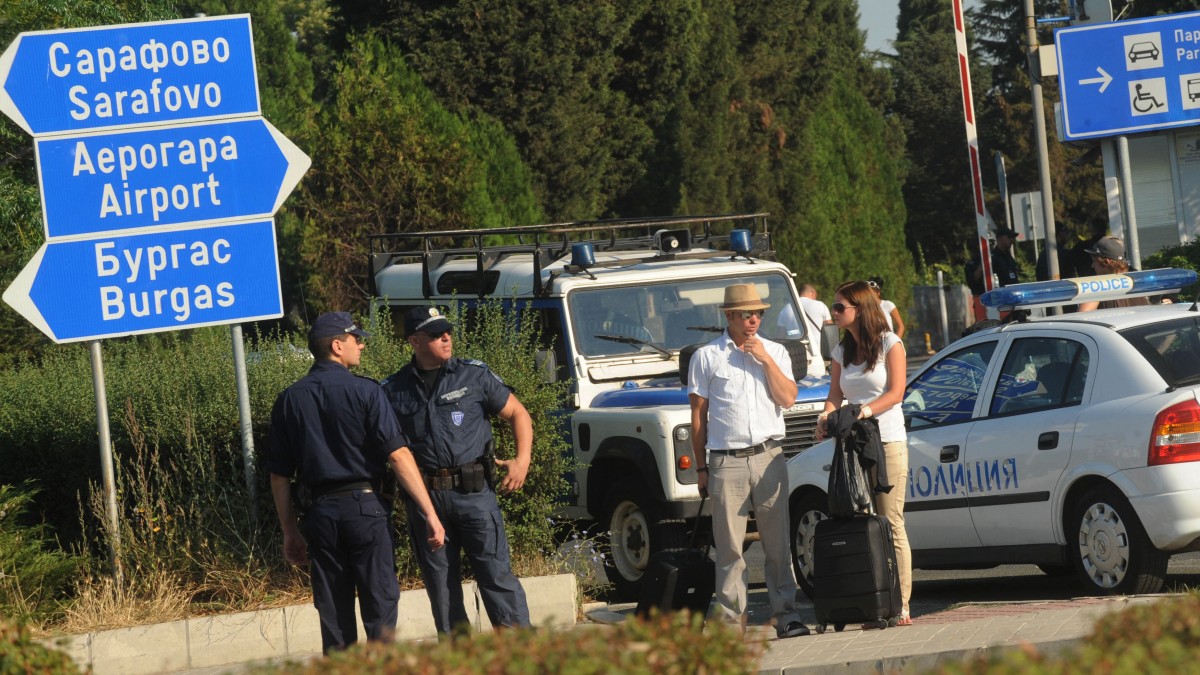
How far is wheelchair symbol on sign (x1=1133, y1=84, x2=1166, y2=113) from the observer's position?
57.5 ft

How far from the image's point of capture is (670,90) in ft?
107

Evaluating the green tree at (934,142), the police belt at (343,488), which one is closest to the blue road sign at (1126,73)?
the police belt at (343,488)

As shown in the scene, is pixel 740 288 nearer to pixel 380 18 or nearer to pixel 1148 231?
pixel 1148 231

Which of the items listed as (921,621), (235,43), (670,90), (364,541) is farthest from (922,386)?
(670,90)

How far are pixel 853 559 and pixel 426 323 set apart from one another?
7.49 feet

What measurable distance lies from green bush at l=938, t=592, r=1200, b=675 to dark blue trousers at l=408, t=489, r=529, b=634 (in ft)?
12.5

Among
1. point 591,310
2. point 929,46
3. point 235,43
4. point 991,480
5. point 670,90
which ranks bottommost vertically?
point 991,480

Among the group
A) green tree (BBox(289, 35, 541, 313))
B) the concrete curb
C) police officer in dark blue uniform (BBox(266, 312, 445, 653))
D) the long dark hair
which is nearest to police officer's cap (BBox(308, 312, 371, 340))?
police officer in dark blue uniform (BBox(266, 312, 445, 653))

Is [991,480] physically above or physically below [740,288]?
below

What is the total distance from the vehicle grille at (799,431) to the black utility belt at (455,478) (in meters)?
3.21

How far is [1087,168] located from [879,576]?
49813mm

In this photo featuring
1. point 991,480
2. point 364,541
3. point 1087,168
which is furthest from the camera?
point 1087,168

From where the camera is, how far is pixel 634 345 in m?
10.4

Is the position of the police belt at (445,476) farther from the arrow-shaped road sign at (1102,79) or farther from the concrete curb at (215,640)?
the arrow-shaped road sign at (1102,79)
